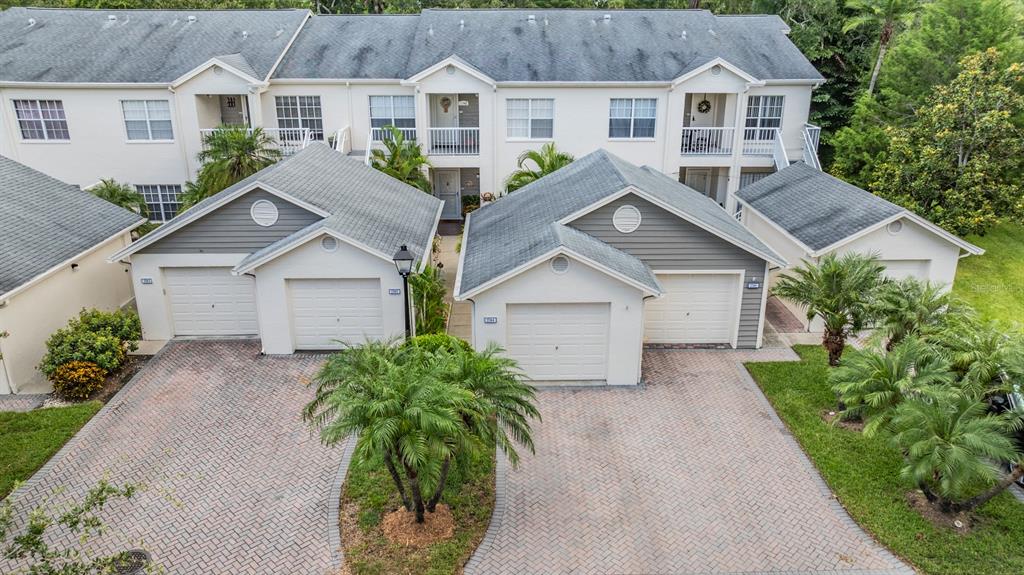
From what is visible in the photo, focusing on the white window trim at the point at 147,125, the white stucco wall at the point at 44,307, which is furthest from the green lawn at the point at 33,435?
the white window trim at the point at 147,125

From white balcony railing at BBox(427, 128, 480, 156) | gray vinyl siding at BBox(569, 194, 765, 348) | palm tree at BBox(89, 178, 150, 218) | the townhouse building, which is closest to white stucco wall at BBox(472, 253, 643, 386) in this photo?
gray vinyl siding at BBox(569, 194, 765, 348)

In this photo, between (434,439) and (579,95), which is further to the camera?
(579,95)

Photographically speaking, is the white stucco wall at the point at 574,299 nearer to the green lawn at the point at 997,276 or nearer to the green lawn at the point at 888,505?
the green lawn at the point at 888,505

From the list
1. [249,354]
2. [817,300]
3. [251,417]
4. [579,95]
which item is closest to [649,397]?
[817,300]

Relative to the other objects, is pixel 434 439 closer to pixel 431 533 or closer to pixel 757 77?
pixel 431 533

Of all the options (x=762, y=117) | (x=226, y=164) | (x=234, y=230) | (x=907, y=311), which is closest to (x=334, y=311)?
(x=234, y=230)

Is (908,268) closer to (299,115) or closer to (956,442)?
(956,442)
